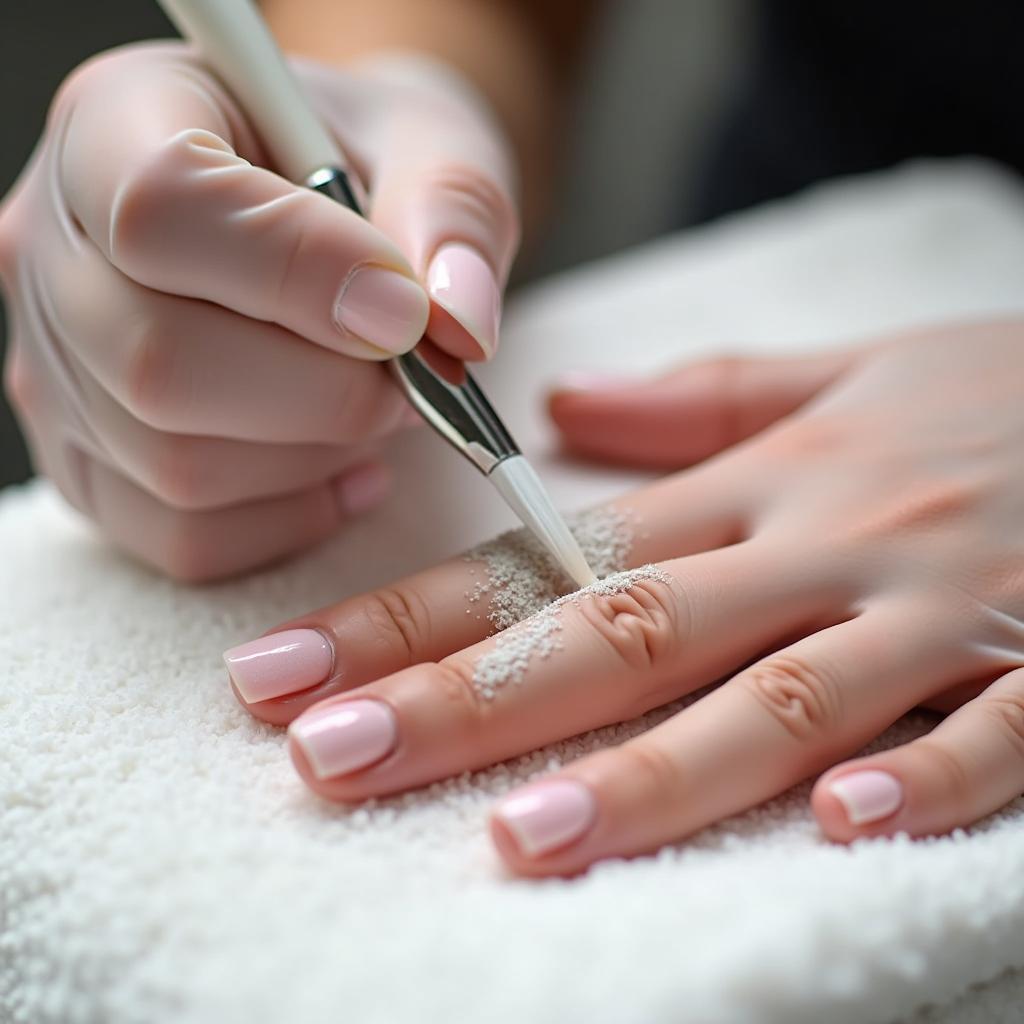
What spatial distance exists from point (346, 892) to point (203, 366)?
25 cm

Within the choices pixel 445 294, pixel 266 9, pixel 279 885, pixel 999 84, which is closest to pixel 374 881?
pixel 279 885

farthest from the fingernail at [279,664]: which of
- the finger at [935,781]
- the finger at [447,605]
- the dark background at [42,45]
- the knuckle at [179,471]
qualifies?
the dark background at [42,45]

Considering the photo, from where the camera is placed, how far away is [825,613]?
47 cm

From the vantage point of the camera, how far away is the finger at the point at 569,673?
1.30 feet

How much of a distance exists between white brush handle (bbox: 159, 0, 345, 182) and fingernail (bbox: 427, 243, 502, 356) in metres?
0.08

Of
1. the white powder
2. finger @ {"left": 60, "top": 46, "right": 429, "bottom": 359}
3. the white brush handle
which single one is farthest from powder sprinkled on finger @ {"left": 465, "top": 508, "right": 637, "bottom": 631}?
the white brush handle

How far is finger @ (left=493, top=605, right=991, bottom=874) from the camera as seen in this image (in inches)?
14.5

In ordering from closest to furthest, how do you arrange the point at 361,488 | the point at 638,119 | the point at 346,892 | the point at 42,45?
the point at 346,892 < the point at 361,488 < the point at 42,45 < the point at 638,119

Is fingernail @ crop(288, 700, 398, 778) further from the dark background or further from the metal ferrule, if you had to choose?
the dark background

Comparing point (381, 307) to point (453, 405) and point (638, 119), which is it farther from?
point (638, 119)

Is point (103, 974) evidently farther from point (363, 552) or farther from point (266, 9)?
point (266, 9)

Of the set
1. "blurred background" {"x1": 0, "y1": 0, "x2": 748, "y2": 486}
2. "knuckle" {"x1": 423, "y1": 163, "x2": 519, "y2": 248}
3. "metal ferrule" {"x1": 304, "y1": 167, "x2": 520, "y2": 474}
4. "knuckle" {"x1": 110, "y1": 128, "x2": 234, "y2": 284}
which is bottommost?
Answer: "blurred background" {"x1": 0, "y1": 0, "x2": 748, "y2": 486}

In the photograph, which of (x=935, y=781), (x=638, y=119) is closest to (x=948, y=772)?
(x=935, y=781)

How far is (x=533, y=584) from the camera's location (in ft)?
1.57
